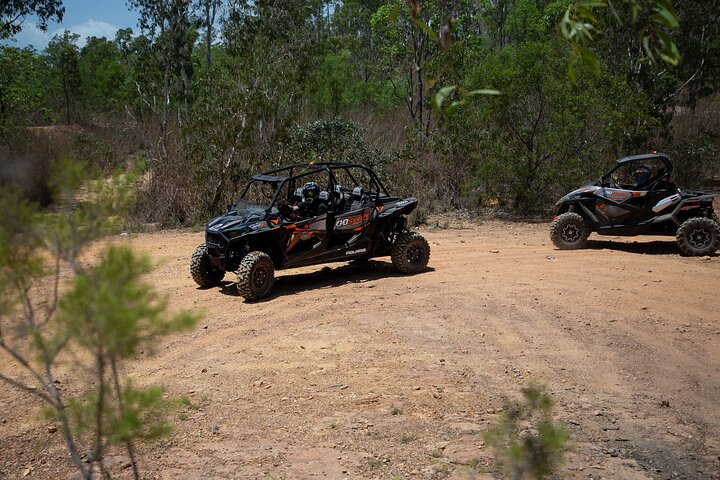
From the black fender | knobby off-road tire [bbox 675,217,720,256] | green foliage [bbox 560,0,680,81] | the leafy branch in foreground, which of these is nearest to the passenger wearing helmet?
the black fender

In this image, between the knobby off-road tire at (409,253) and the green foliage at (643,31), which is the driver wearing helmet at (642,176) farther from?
the green foliage at (643,31)

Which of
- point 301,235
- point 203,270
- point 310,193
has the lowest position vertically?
point 203,270

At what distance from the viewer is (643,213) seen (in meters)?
A: 12.2

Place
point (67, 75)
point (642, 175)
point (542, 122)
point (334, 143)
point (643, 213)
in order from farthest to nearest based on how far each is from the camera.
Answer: point (67, 75) < point (334, 143) < point (542, 122) < point (642, 175) < point (643, 213)

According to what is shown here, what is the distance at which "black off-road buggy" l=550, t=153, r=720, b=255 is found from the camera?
1199cm

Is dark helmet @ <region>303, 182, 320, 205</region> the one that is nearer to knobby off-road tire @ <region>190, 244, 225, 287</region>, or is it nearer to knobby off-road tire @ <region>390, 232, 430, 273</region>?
knobby off-road tire @ <region>390, 232, 430, 273</region>

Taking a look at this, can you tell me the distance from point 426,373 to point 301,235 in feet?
12.0

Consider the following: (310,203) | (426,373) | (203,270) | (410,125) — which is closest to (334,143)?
(410,125)

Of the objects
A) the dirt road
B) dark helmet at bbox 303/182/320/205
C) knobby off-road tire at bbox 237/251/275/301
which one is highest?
dark helmet at bbox 303/182/320/205

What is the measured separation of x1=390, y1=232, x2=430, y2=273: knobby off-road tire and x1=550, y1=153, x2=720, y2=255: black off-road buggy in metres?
3.21

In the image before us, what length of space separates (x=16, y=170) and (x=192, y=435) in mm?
14016

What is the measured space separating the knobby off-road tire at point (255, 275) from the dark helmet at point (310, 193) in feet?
3.63

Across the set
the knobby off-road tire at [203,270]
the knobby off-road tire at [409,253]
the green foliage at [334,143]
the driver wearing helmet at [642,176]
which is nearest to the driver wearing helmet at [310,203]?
the knobby off-road tire at [409,253]

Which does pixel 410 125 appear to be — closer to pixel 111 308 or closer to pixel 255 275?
pixel 255 275
